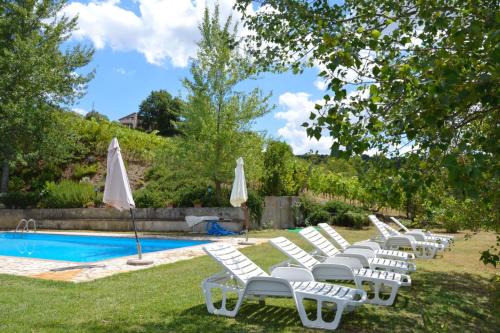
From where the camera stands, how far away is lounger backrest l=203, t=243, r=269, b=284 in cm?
586

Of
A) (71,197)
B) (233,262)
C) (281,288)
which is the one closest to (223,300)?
(233,262)

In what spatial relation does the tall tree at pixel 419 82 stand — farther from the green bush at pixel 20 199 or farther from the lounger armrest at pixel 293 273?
the green bush at pixel 20 199

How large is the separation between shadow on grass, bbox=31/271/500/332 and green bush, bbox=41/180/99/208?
1656cm

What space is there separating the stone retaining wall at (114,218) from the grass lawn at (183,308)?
9542 millimetres

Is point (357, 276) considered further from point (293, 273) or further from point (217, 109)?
point (217, 109)

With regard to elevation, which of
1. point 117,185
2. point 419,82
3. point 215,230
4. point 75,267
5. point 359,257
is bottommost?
point 75,267

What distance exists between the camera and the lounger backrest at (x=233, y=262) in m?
5.86

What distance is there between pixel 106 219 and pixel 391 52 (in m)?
17.7

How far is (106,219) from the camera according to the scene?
20.0 meters

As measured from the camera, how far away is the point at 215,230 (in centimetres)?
1739

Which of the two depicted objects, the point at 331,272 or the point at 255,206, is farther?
the point at 255,206

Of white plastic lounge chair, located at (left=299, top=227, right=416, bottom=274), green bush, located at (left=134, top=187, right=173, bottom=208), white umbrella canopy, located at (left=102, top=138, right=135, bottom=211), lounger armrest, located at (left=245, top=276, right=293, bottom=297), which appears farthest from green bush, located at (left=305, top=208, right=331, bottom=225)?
lounger armrest, located at (left=245, top=276, right=293, bottom=297)

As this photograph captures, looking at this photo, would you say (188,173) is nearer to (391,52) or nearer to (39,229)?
(39,229)

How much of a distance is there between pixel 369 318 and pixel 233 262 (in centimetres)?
188
